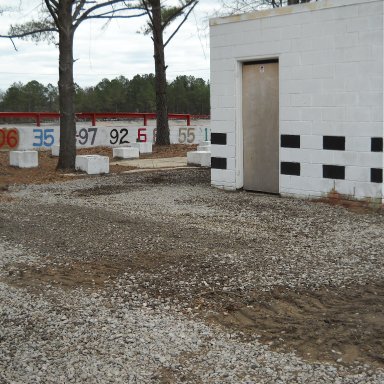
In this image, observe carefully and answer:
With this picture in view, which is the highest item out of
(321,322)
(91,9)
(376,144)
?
(91,9)

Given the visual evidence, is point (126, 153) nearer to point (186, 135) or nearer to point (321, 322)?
point (186, 135)

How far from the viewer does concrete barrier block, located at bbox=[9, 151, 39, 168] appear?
55.2 feet

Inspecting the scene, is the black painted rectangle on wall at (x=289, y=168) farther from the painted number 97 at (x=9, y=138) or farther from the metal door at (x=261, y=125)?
the painted number 97 at (x=9, y=138)

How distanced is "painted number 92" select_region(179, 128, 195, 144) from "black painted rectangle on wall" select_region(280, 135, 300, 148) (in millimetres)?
16264

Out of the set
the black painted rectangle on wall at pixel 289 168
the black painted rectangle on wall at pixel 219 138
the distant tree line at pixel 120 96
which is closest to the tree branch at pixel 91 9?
the black painted rectangle on wall at pixel 219 138

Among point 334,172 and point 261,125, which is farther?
point 261,125

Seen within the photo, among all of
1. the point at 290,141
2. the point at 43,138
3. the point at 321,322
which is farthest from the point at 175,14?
the point at 321,322

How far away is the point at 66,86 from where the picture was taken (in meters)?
16.3

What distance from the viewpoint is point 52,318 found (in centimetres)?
482

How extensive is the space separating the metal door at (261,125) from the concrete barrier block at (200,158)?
16.5ft

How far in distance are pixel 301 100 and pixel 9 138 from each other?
12.6 m

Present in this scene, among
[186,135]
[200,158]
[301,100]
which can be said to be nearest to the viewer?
[301,100]

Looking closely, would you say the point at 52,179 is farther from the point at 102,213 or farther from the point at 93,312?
the point at 93,312

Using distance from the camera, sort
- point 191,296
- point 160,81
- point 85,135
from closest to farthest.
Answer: point 191,296 → point 85,135 → point 160,81
